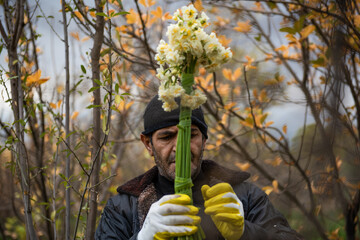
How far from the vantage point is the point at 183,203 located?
3.75 feet

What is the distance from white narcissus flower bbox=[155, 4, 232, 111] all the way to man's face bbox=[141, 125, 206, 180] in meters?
0.39

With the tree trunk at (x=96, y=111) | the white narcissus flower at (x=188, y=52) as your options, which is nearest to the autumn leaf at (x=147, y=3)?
the tree trunk at (x=96, y=111)

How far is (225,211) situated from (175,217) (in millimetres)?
168

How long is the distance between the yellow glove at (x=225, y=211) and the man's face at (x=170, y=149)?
22cm

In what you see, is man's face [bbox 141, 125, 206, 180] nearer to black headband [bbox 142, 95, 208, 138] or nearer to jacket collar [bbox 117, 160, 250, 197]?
black headband [bbox 142, 95, 208, 138]

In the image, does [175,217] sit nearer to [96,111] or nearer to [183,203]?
[183,203]

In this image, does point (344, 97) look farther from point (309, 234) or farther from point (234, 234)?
point (234, 234)

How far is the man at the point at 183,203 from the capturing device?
1.19 meters

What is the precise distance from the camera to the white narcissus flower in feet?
3.46

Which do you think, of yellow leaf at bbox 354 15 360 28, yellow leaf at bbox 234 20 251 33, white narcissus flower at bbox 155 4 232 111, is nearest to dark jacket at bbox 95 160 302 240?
white narcissus flower at bbox 155 4 232 111

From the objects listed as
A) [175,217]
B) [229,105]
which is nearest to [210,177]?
[175,217]

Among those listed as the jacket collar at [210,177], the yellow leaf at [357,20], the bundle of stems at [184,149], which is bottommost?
the jacket collar at [210,177]

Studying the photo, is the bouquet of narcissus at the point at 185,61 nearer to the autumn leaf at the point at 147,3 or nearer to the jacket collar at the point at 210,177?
the jacket collar at the point at 210,177

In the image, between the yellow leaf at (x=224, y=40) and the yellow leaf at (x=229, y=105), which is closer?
the yellow leaf at (x=224, y=40)
